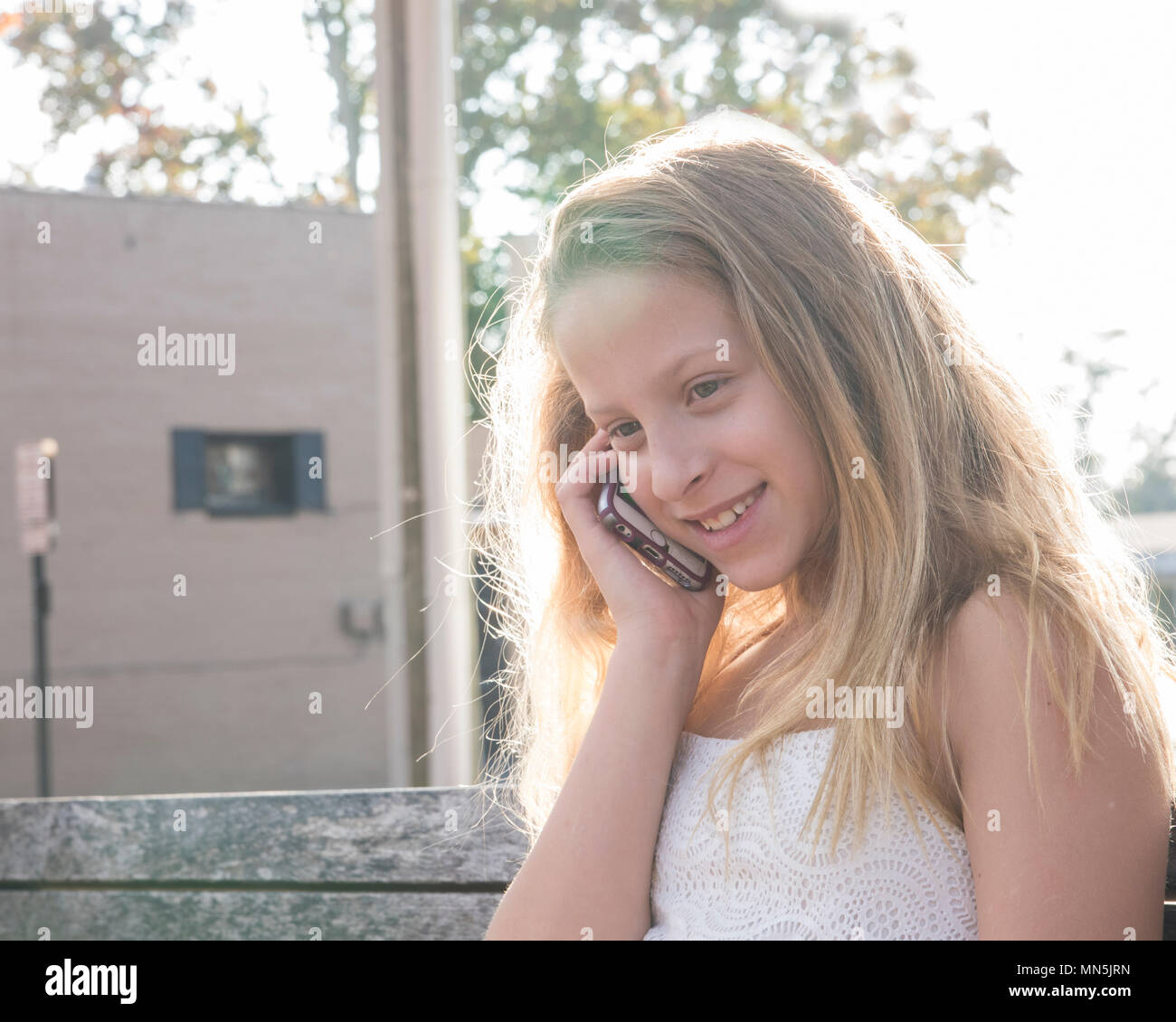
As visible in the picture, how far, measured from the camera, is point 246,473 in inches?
502

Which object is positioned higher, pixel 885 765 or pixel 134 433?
pixel 134 433

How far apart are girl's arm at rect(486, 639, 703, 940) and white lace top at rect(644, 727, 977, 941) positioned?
0.16ft

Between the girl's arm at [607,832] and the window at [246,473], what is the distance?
11.1 meters

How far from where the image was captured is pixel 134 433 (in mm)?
12125

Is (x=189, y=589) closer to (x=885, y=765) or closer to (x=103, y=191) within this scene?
(x=103, y=191)

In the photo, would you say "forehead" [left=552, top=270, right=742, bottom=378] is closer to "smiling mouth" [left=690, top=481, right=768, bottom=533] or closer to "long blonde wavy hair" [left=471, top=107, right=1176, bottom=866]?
"long blonde wavy hair" [left=471, top=107, right=1176, bottom=866]

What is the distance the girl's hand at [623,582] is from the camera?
1.79m

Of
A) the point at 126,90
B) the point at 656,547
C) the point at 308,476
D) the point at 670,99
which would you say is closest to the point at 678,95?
the point at 670,99

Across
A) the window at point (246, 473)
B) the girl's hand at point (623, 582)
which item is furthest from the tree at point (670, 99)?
the window at point (246, 473)

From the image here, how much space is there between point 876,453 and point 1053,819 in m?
0.53

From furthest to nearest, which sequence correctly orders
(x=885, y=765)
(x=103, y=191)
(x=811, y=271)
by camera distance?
1. (x=103, y=191)
2. (x=811, y=271)
3. (x=885, y=765)

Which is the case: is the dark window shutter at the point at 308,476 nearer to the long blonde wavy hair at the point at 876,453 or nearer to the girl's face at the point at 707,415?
the long blonde wavy hair at the point at 876,453
